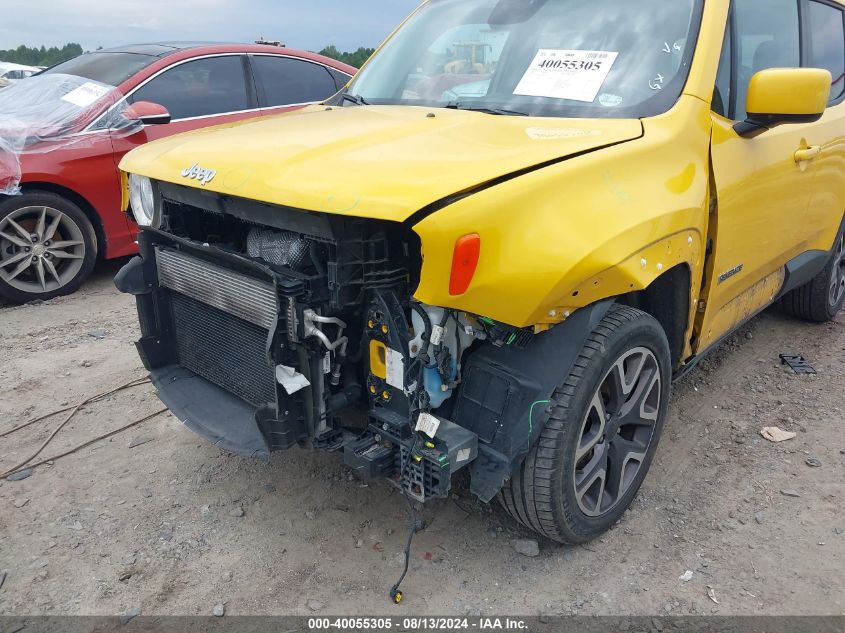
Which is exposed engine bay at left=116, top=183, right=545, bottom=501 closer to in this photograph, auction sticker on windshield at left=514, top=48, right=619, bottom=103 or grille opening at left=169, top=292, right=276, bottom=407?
grille opening at left=169, top=292, right=276, bottom=407

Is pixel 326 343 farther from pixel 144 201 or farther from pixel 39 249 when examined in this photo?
pixel 39 249

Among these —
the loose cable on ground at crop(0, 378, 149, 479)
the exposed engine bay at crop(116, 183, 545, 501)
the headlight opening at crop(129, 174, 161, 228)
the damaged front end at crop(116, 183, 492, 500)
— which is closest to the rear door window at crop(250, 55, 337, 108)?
the loose cable on ground at crop(0, 378, 149, 479)

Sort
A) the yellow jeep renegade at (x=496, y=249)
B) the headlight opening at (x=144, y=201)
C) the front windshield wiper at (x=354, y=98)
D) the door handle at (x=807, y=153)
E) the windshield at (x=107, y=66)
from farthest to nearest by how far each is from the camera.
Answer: the windshield at (x=107, y=66)
the front windshield wiper at (x=354, y=98)
the door handle at (x=807, y=153)
the headlight opening at (x=144, y=201)
the yellow jeep renegade at (x=496, y=249)

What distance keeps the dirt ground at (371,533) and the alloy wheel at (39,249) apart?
167 cm

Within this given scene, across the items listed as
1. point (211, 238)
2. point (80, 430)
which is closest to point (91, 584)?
point (80, 430)

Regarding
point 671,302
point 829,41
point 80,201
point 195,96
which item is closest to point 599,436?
point 671,302

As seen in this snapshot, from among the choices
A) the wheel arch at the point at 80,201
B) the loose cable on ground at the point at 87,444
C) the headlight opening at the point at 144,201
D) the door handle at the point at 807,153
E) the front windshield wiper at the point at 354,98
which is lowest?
the loose cable on ground at the point at 87,444

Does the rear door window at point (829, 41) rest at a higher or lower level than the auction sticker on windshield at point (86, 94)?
higher

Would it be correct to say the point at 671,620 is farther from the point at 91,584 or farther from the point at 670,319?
the point at 91,584

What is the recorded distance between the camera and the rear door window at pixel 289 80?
6.01 m

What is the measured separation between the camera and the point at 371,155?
2.14 meters

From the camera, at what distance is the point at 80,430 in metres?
3.38

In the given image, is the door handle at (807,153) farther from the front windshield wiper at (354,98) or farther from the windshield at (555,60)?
the front windshield wiper at (354,98)

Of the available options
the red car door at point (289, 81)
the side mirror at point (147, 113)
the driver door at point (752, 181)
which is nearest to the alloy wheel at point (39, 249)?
the side mirror at point (147, 113)
